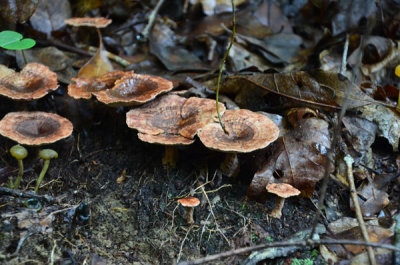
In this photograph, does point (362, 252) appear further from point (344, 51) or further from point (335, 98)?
point (344, 51)

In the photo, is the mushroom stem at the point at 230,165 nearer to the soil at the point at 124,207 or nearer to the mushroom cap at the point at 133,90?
the soil at the point at 124,207

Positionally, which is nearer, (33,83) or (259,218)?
(259,218)

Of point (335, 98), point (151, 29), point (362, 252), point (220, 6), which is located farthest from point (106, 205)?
point (220, 6)

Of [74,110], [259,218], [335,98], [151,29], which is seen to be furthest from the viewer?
[151,29]

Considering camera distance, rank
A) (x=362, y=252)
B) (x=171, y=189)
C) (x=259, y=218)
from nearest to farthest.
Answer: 1. (x=362, y=252)
2. (x=259, y=218)
3. (x=171, y=189)

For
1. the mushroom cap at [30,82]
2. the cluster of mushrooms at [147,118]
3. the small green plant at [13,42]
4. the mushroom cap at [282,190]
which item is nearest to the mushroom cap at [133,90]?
the cluster of mushrooms at [147,118]

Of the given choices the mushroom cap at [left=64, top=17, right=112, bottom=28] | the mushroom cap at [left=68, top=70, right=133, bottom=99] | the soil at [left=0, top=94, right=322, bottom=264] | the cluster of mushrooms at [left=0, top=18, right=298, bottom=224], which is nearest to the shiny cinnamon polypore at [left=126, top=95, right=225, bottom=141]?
the cluster of mushrooms at [left=0, top=18, right=298, bottom=224]

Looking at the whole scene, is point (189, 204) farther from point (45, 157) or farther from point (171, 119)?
point (45, 157)
